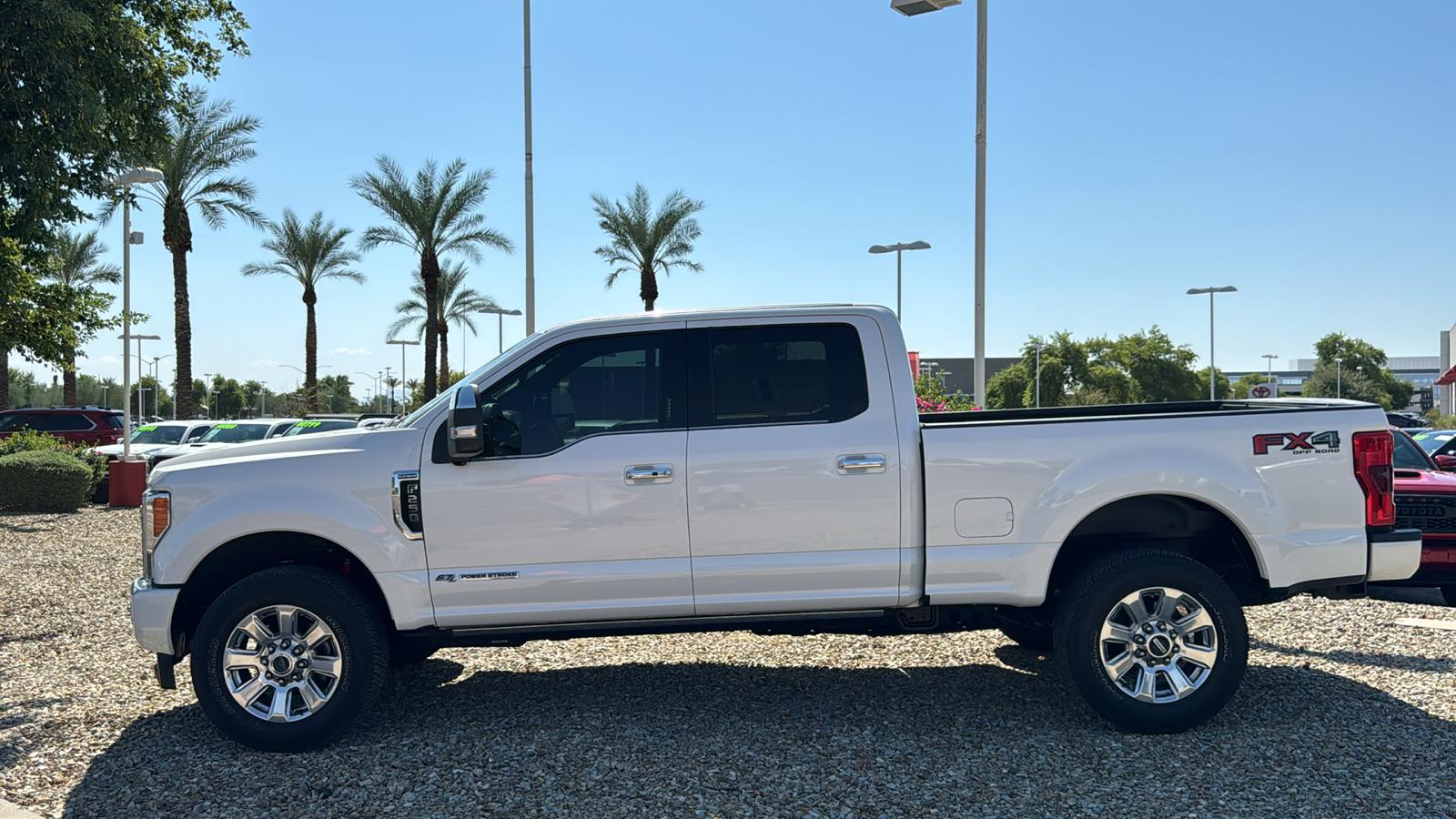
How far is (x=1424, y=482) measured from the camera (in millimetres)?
8773

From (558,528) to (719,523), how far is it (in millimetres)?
756

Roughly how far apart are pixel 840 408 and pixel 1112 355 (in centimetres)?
8116

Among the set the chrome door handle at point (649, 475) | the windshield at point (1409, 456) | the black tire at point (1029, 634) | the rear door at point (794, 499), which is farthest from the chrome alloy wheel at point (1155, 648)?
the windshield at point (1409, 456)

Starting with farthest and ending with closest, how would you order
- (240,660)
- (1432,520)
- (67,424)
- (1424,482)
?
1. (67,424)
2. (1424,482)
3. (1432,520)
4. (240,660)

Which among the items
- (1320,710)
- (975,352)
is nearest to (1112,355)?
(975,352)

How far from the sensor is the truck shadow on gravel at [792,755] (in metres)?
4.42

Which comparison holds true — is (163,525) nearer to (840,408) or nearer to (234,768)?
(234,768)

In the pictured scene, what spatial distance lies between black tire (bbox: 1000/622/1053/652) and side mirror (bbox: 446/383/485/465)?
296 cm

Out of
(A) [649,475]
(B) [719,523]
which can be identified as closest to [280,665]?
(A) [649,475]

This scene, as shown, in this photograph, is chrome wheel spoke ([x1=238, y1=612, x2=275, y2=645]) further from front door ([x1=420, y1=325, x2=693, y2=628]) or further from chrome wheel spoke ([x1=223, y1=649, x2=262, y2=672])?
front door ([x1=420, y1=325, x2=693, y2=628])

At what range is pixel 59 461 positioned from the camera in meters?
17.9

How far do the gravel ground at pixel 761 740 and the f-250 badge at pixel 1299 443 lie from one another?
1363mm

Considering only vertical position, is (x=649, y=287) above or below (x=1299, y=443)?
above

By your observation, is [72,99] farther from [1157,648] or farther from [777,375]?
[1157,648]
